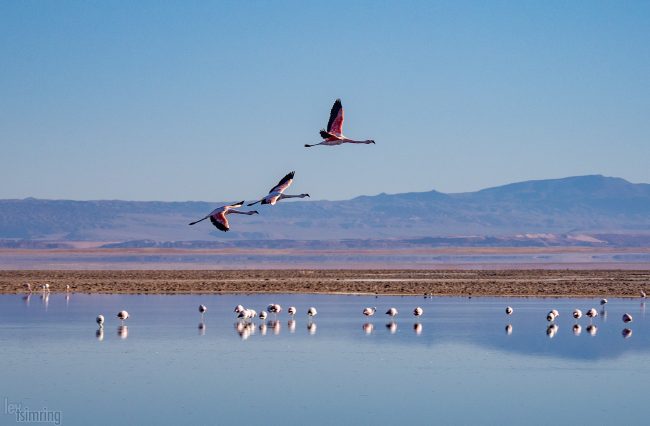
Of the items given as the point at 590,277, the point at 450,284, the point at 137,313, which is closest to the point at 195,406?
the point at 137,313

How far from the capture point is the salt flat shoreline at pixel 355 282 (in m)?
57.9

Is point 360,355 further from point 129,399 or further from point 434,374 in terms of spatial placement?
point 129,399

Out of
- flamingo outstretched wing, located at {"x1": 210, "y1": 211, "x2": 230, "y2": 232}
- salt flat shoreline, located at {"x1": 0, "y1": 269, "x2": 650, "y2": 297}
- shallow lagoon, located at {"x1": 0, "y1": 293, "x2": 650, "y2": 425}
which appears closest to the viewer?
flamingo outstretched wing, located at {"x1": 210, "y1": 211, "x2": 230, "y2": 232}

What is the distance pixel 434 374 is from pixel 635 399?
471cm

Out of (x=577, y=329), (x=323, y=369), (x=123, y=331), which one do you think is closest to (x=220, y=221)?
(x=323, y=369)

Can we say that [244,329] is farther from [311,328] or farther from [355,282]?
[355,282]

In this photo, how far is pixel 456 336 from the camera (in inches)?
1379

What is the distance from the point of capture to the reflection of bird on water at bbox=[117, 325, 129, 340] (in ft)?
113

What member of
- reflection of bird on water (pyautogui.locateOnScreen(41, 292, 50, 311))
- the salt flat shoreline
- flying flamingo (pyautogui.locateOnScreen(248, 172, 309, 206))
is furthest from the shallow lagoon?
the salt flat shoreline

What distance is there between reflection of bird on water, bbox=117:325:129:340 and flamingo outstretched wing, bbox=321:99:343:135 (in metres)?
15.1

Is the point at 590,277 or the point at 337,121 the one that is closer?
the point at 337,121

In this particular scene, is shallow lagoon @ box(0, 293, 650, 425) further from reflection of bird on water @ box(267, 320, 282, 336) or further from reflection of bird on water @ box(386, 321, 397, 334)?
reflection of bird on water @ box(386, 321, 397, 334)

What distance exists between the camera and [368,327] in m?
37.8

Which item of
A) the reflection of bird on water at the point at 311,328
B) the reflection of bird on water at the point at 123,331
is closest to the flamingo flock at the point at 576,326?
the reflection of bird on water at the point at 311,328
